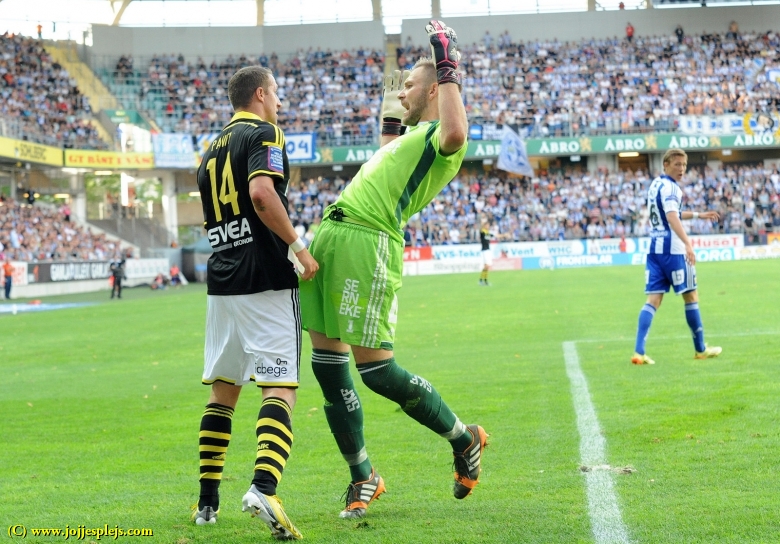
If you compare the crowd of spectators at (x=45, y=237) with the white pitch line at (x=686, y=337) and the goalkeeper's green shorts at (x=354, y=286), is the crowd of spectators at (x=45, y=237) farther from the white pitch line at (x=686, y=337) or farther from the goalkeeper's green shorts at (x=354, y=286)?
the goalkeeper's green shorts at (x=354, y=286)

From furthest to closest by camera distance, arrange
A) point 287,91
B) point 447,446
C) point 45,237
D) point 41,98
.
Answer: point 287,91, point 41,98, point 45,237, point 447,446

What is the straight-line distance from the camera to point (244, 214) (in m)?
4.57

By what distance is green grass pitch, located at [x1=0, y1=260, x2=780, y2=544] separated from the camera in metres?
4.38

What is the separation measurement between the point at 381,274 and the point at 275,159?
0.75 meters

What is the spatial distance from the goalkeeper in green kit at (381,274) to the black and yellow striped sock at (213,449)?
53cm

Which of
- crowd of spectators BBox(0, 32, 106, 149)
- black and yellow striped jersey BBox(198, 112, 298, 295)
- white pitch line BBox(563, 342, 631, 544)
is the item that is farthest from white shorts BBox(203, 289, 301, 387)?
crowd of spectators BBox(0, 32, 106, 149)

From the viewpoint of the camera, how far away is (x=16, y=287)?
3531cm

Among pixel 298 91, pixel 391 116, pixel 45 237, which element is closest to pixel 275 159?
pixel 391 116

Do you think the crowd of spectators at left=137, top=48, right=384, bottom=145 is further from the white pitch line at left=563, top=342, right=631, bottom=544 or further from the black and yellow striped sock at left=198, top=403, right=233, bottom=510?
the black and yellow striped sock at left=198, top=403, right=233, bottom=510

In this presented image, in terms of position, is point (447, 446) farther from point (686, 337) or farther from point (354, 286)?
point (686, 337)

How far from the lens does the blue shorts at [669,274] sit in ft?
33.3

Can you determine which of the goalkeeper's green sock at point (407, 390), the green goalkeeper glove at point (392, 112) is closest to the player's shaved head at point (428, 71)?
the green goalkeeper glove at point (392, 112)

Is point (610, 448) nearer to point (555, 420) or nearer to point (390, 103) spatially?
point (555, 420)

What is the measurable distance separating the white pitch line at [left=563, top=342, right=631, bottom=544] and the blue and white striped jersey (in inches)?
84.5
